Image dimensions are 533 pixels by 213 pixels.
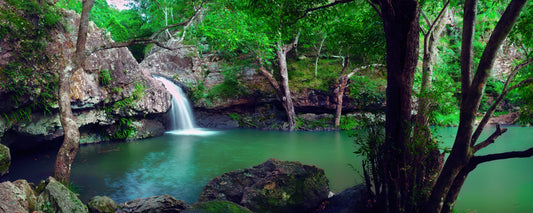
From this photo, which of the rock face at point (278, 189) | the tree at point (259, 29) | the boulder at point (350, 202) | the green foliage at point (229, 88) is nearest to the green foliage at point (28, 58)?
the tree at point (259, 29)

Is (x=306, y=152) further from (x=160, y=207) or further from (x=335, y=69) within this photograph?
(x=335, y=69)

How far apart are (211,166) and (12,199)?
19.6ft

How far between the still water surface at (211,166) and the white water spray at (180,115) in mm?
2382

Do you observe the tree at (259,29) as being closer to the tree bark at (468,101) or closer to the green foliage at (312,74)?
the green foliage at (312,74)

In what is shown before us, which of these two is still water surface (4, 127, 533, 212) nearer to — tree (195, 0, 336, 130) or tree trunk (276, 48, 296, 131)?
tree trunk (276, 48, 296, 131)

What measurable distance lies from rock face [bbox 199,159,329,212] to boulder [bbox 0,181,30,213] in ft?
9.28

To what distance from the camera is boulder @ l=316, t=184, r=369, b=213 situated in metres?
4.88

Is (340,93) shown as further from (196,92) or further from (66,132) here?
(66,132)

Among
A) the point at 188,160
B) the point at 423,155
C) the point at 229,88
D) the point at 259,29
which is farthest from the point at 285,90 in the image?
the point at 423,155

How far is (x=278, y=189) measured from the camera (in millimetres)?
5426

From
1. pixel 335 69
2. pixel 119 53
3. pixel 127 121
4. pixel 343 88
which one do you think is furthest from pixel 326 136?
pixel 119 53

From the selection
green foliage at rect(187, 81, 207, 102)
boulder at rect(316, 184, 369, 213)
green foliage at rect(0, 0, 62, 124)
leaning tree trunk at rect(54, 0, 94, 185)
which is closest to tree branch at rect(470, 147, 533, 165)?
boulder at rect(316, 184, 369, 213)

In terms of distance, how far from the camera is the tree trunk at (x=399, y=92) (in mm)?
3643

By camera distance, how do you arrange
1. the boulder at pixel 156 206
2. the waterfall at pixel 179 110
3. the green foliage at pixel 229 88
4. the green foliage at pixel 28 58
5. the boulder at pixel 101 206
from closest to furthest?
the boulder at pixel 156 206 → the boulder at pixel 101 206 → the green foliage at pixel 28 58 → the waterfall at pixel 179 110 → the green foliage at pixel 229 88
